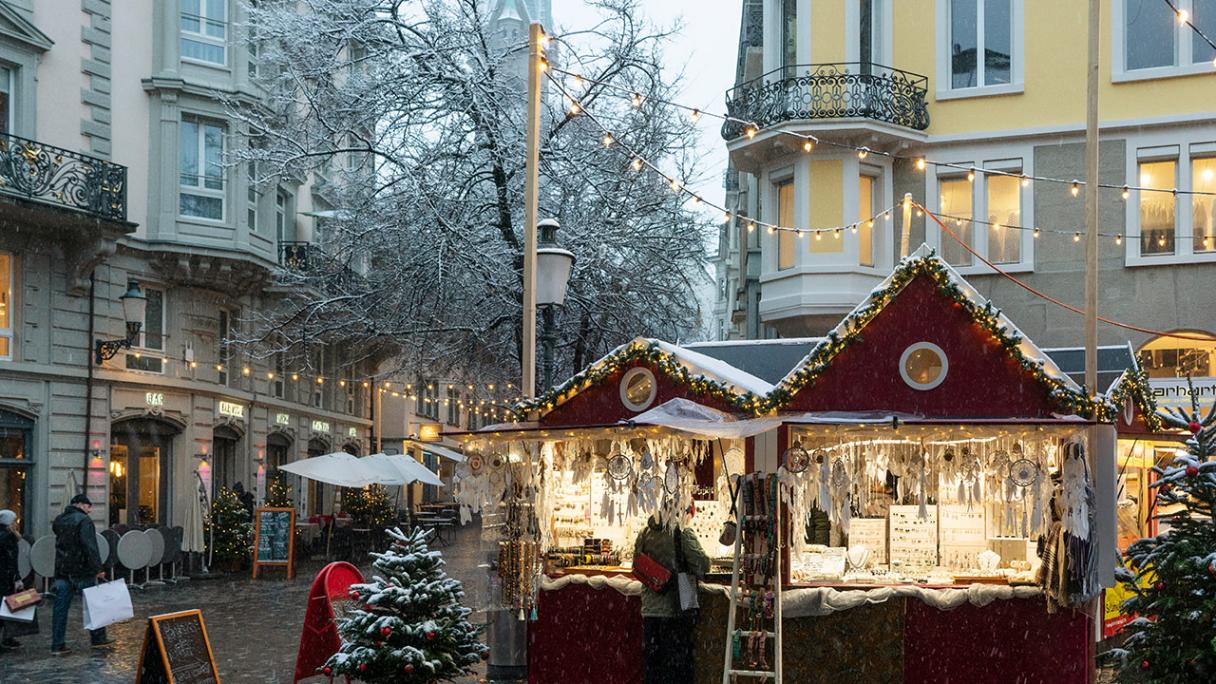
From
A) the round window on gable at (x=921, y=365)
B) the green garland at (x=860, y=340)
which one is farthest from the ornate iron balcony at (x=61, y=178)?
the round window on gable at (x=921, y=365)

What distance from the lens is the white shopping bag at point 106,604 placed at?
14023 mm

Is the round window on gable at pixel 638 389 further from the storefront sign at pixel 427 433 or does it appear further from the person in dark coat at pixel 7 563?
the person in dark coat at pixel 7 563

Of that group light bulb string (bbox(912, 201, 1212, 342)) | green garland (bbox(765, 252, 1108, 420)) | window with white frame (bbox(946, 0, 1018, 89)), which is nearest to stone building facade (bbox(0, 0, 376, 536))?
light bulb string (bbox(912, 201, 1212, 342))

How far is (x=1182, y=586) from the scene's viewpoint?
9.70m

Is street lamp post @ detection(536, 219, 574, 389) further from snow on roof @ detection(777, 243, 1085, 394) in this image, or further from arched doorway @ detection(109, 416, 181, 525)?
arched doorway @ detection(109, 416, 181, 525)

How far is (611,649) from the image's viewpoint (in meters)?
13.0

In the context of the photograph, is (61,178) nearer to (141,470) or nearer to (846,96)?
(141,470)

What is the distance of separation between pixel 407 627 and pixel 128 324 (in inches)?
703

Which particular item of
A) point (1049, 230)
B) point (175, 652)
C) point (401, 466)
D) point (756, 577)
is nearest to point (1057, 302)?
point (1049, 230)

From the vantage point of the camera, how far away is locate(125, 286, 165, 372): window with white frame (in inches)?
1107

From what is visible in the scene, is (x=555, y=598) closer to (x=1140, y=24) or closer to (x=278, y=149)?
(x=278, y=149)

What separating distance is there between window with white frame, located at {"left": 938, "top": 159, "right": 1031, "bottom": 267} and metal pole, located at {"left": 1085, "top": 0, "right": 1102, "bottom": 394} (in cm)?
1126

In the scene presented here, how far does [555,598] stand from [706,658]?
5.63 ft

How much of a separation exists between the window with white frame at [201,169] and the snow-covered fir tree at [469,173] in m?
4.18
